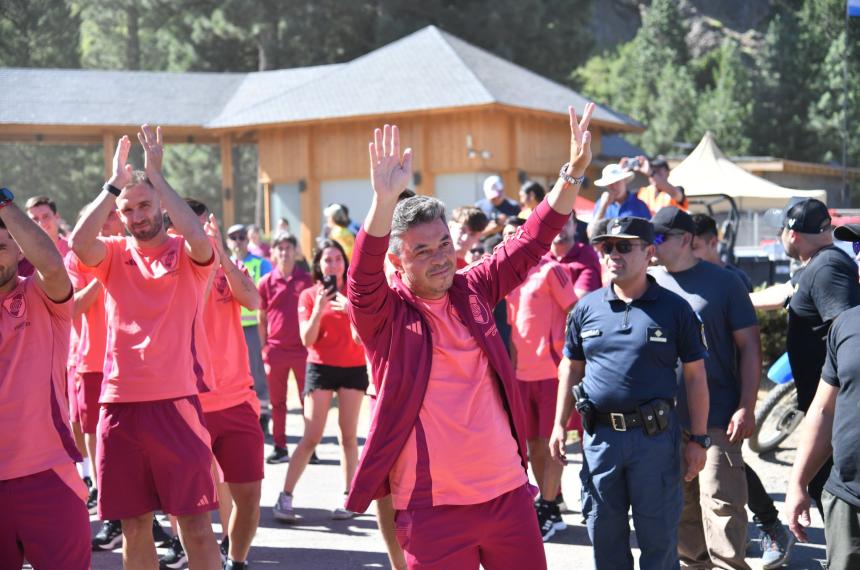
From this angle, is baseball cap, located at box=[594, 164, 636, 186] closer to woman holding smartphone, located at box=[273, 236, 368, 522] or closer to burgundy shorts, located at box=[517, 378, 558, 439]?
burgundy shorts, located at box=[517, 378, 558, 439]

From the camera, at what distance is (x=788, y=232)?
5414 millimetres

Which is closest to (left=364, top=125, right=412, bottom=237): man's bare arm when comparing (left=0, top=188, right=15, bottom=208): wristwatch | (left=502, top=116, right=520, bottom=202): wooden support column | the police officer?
(left=0, top=188, right=15, bottom=208): wristwatch

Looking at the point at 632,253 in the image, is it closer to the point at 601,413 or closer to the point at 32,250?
the point at 601,413

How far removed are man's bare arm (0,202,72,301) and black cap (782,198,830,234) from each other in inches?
144

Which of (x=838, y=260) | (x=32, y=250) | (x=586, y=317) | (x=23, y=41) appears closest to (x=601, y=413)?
(x=586, y=317)

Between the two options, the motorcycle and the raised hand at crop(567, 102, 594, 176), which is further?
the motorcycle

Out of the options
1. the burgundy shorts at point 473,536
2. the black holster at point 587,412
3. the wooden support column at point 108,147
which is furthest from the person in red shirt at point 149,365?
the wooden support column at point 108,147

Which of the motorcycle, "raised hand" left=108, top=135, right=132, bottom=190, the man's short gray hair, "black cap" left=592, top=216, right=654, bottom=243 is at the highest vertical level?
"raised hand" left=108, top=135, right=132, bottom=190

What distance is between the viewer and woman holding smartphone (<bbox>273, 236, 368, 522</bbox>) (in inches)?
295

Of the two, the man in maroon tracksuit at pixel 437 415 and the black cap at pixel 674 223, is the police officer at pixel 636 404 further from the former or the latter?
the man in maroon tracksuit at pixel 437 415

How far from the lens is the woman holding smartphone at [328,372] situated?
24.6ft

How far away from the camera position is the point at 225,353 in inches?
239

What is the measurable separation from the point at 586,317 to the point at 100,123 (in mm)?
24113

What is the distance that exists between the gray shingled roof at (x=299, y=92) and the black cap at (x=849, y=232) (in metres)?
19.6
